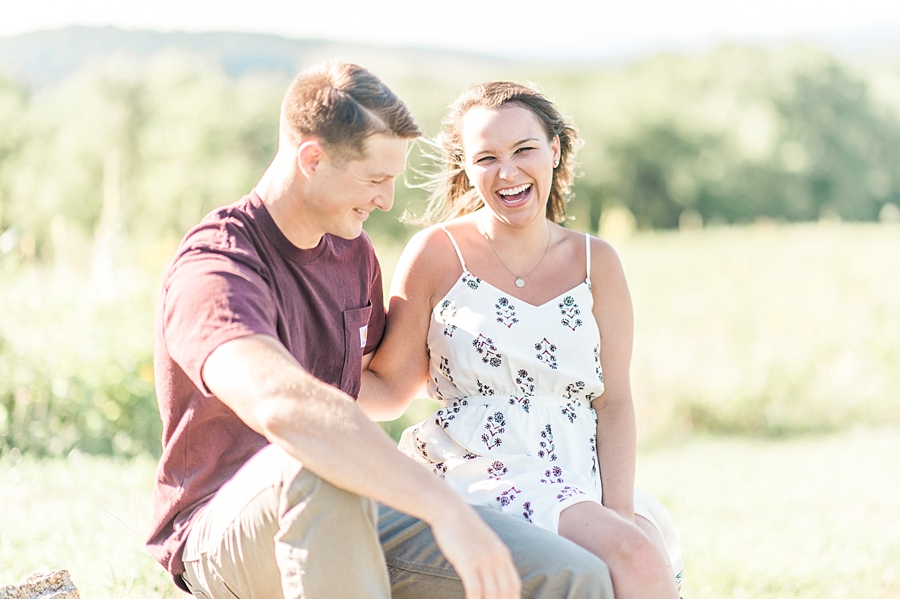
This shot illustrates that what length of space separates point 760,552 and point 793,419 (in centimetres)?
372

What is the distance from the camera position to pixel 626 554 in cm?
207

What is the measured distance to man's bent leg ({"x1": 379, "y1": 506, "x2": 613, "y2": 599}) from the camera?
194 centimetres

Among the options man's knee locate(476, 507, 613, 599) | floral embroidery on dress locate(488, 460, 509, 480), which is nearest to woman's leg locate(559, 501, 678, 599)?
man's knee locate(476, 507, 613, 599)

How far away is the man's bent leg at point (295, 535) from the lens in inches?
66.1

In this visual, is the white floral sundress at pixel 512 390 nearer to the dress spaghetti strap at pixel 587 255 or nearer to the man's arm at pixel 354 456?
the dress spaghetti strap at pixel 587 255

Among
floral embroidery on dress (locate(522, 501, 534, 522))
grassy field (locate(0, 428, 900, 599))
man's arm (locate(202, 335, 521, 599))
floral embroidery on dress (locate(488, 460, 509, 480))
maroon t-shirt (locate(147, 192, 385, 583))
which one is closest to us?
man's arm (locate(202, 335, 521, 599))

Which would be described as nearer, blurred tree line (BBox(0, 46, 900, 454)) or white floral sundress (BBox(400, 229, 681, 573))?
white floral sundress (BBox(400, 229, 681, 573))

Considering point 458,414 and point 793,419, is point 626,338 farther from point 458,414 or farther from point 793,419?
point 793,419

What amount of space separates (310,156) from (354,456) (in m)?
0.73

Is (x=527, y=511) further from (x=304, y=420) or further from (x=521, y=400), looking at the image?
(x=304, y=420)

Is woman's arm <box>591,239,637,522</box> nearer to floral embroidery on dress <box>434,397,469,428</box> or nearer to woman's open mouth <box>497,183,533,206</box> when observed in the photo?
woman's open mouth <box>497,183,533,206</box>

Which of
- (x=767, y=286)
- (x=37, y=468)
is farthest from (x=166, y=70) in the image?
(x=37, y=468)

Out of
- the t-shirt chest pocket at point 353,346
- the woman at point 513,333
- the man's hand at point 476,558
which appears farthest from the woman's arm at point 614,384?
the man's hand at point 476,558

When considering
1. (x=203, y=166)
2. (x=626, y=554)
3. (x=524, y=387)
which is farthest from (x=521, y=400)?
(x=203, y=166)
